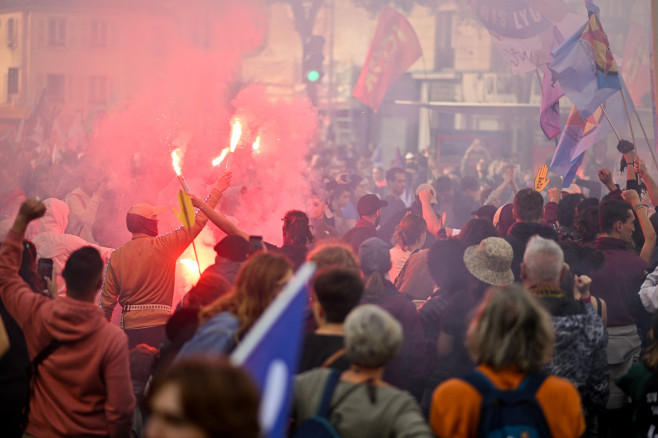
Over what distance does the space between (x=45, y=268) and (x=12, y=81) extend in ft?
152

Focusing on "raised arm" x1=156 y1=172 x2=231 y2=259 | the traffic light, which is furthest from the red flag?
"raised arm" x1=156 y1=172 x2=231 y2=259

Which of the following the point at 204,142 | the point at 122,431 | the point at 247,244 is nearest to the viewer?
the point at 122,431

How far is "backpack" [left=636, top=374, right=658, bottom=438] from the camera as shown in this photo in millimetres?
3643

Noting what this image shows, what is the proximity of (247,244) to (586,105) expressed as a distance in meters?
4.61

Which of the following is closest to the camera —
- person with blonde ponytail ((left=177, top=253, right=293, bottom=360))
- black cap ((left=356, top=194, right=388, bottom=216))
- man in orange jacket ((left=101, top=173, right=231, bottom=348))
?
person with blonde ponytail ((left=177, top=253, right=293, bottom=360))

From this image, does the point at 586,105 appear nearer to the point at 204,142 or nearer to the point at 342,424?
the point at 204,142

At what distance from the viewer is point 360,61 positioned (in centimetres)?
4091

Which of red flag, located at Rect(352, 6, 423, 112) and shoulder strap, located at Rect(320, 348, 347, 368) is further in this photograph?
red flag, located at Rect(352, 6, 423, 112)

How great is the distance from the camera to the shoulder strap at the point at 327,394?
2.97 meters

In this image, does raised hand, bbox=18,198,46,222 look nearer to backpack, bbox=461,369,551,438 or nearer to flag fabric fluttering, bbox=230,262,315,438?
Answer: flag fabric fluttering, bbox=230,262,315,438

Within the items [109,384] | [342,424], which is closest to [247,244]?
[109,384]

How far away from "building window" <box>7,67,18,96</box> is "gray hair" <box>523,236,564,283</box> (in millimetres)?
47832

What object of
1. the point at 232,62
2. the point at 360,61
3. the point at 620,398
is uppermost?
the point at 360,61

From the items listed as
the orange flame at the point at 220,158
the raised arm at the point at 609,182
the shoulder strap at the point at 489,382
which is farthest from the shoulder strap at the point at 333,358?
the orange flame at the point at 220,158
